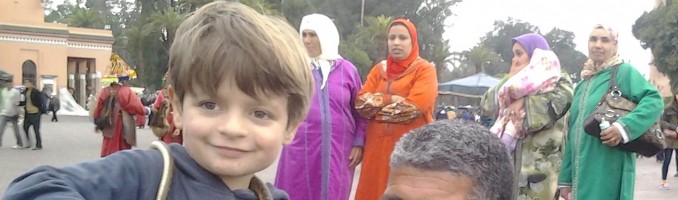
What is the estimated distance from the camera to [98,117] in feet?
31.0

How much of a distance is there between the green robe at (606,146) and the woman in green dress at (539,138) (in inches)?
6.0

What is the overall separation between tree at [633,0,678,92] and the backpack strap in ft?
136

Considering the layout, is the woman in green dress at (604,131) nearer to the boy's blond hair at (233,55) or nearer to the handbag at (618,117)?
the handbag at (618,117)

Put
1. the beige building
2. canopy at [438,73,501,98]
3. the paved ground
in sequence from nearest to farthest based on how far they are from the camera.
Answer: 1. the paved ground
2. canopy at [438,73,501,98]
3. the beige building

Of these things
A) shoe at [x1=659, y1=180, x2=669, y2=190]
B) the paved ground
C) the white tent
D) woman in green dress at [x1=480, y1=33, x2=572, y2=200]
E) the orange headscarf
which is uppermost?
the orange headscarf

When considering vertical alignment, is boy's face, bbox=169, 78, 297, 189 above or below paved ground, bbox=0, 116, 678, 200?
above

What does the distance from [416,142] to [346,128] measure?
117 inches

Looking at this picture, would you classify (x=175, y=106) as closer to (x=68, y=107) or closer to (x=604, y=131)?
(x=604, y=131)

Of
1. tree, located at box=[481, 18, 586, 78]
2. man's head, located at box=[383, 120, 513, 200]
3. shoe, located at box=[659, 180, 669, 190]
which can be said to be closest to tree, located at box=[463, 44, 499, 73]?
tree, located at box=[481, 18, 586, 78]

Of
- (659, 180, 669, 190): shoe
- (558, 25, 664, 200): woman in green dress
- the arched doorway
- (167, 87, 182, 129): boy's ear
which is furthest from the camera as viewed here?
the arched doorway

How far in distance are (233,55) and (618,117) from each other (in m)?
3.25

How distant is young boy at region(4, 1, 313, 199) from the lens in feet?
4.75

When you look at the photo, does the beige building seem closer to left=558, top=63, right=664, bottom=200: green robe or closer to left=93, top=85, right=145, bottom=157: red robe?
left=93, top=85, right=145, bottom=157: red robe

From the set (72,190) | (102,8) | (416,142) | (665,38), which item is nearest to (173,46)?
(72,190)
